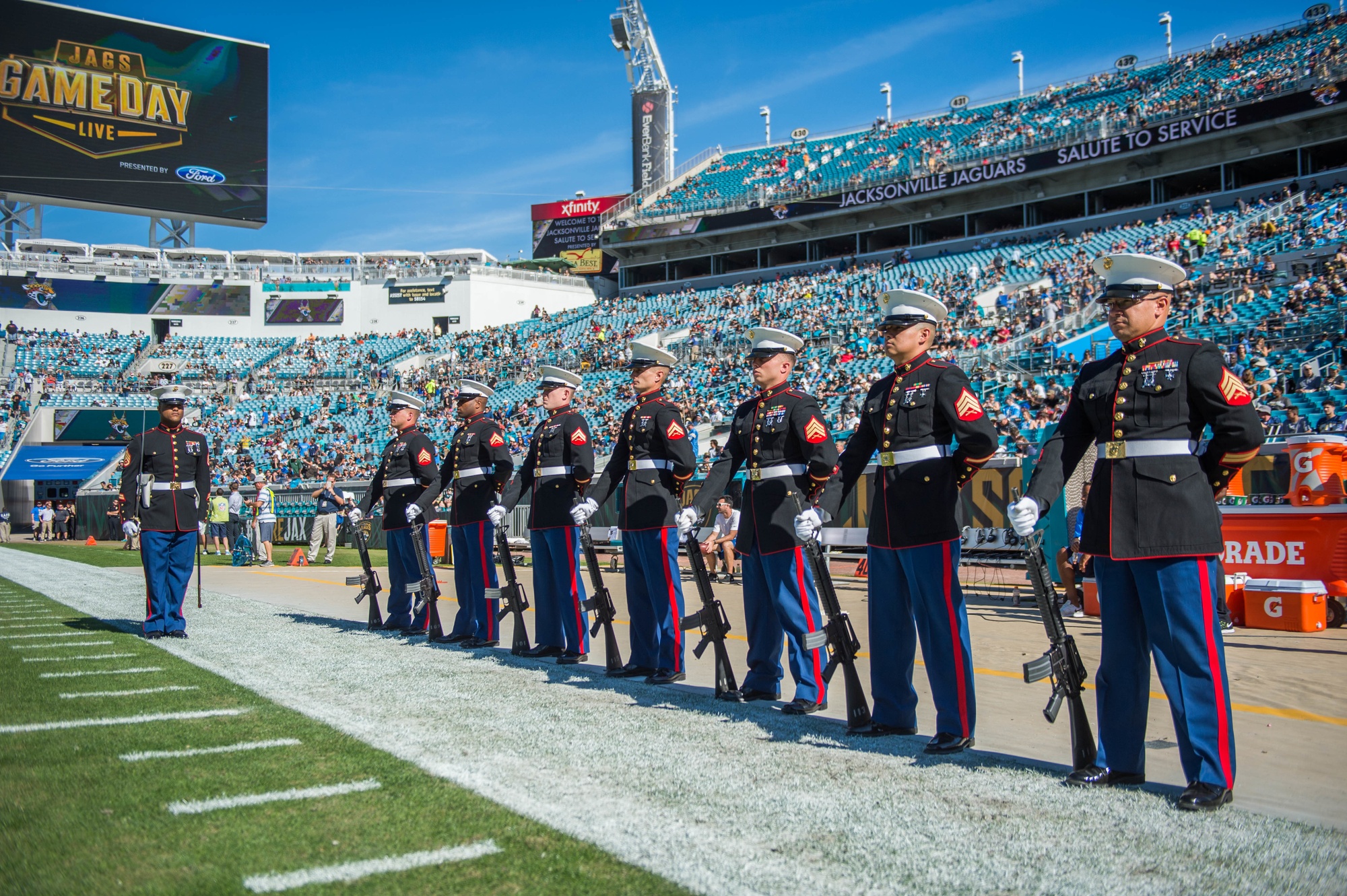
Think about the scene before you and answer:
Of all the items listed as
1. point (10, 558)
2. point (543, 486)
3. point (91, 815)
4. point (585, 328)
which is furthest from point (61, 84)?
point (91, 815)

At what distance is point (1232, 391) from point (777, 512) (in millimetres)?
2498

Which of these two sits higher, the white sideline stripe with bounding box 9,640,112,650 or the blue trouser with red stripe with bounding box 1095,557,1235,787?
the blue trouser with red stripe with bounding box 1095,557,1235,787

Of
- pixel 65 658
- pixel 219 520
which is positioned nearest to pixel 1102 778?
pixel 65 658

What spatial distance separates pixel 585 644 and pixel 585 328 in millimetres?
38563

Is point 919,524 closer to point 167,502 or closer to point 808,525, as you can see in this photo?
point 808,525

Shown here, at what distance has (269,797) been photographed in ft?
12.2

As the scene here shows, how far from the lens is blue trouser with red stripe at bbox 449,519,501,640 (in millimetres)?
8359

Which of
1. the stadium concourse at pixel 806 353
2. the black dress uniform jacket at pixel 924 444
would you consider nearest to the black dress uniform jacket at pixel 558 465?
the black dress uniform jacket at pixel 924 444

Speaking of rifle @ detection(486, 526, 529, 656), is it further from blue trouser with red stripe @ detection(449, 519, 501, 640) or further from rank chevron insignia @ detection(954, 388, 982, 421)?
rank chevron insignia @ detection(954, 388, 982, 421)

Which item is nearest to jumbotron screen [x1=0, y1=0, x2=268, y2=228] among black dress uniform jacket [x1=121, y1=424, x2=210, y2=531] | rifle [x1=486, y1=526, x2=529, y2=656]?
black dress uniform jacket [x1=121, y1=424, x2=210, y2=531]

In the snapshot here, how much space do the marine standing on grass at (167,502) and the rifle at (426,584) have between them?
6.32 feet

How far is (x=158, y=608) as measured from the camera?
8.64 meters

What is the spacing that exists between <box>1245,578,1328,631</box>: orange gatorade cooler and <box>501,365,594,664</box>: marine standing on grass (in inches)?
236

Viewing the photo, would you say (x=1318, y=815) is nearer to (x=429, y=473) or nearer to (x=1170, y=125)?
(x=429, y=473)
